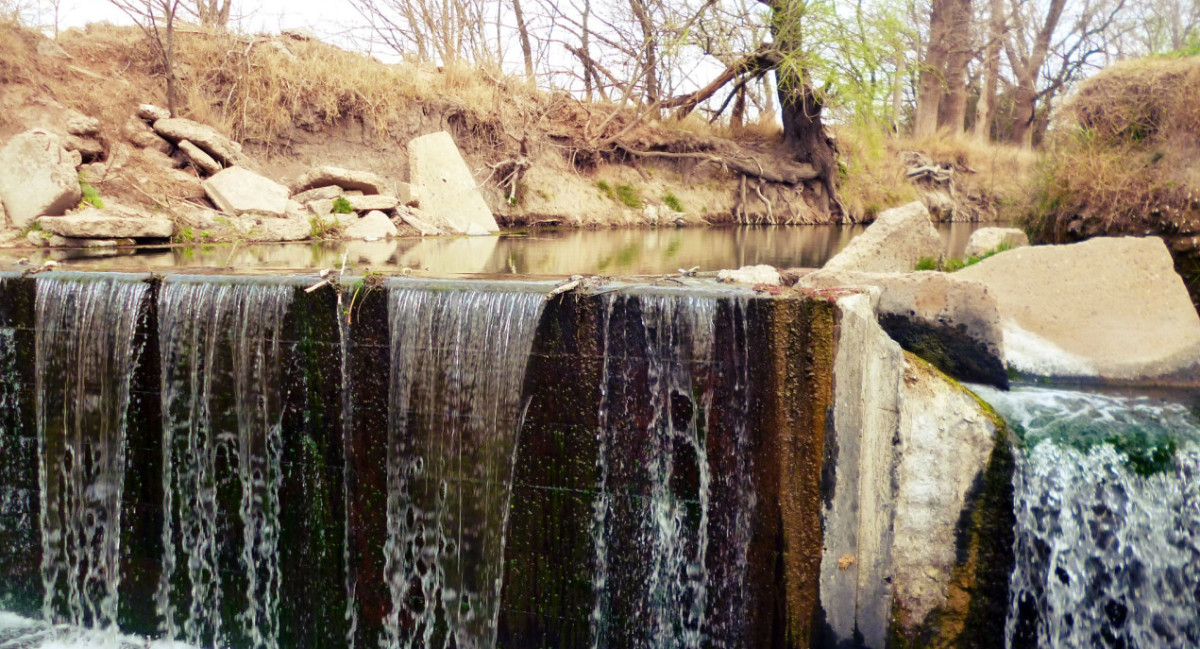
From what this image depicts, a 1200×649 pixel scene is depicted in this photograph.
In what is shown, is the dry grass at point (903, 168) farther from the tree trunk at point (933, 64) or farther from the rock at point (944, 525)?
the rock at point (944, 525)

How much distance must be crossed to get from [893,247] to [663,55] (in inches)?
421

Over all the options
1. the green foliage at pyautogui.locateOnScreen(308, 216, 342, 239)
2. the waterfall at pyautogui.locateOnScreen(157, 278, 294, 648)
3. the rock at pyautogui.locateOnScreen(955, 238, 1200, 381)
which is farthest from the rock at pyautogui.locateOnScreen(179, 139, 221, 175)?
the rock at pyautogui.locateOnScreen(955, 238, 1200, 381)

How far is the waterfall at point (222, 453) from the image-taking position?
4164 millimetres

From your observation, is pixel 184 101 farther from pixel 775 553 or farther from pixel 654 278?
pixel 775 553

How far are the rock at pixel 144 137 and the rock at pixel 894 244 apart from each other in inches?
362

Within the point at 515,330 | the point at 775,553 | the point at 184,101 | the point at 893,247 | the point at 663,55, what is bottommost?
the point at 775,553

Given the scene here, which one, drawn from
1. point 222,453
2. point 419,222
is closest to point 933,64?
point 419,222

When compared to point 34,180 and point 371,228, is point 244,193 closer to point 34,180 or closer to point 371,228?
point 371,228

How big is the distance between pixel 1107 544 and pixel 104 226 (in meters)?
8.59

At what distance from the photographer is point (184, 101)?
12.2m

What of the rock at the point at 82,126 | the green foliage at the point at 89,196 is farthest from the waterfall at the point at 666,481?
the rock at the point at 82,126

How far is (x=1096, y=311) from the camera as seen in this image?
498cm

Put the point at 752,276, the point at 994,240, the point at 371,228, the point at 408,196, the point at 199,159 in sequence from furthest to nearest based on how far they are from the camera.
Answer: the point at 408,196
the point at 199,159
the point at 371,228
the point at 994,240
the point at 752,276

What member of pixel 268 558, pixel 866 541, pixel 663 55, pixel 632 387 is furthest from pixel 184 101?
pixel 866 541
